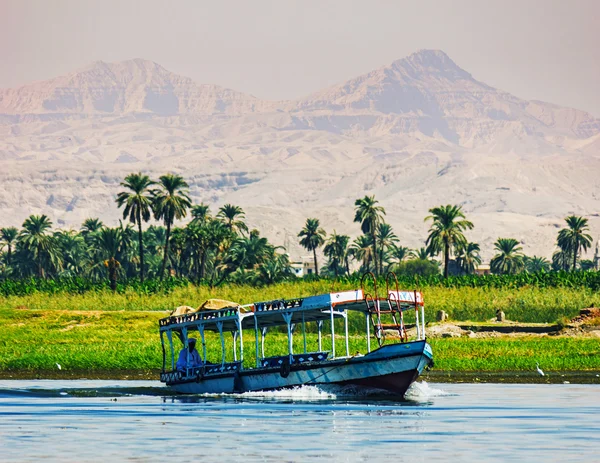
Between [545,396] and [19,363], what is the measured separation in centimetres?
2697

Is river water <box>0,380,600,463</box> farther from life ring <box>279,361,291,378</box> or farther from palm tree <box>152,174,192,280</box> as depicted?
palm tree <box>152,174,192,280</box>

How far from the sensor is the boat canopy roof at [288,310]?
41.7 meters

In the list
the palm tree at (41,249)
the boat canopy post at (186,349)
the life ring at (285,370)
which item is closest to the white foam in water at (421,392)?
the life ring at (285,370)

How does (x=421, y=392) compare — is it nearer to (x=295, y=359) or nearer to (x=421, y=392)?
(x=421, y=392)

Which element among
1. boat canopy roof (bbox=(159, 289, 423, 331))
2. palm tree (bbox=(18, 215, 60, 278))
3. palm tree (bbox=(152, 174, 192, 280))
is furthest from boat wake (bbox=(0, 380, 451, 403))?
palm tree (bbox=(18, 215, 60, 278))

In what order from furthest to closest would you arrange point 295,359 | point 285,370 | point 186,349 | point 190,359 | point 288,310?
point 190,359
point 186,349
point 295,359
point 288,310
point 285,370

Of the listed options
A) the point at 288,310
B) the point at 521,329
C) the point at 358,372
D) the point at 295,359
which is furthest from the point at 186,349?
the point at 521,329

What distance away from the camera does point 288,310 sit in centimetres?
4244

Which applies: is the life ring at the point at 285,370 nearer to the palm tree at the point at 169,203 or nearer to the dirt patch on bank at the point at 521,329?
the dirt patch on bank at the point at 521,329

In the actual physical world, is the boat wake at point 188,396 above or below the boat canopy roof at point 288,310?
below

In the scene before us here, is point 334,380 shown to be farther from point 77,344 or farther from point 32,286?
point 32,286

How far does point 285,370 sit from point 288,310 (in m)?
2.12

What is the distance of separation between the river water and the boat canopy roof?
2.83 m

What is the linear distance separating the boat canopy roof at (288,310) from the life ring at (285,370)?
156 centimetres
